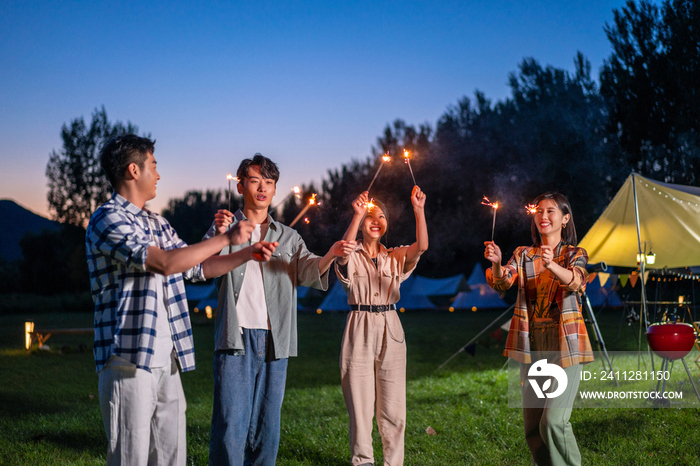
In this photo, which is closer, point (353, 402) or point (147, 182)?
point (147, 182)

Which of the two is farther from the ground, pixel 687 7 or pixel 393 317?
pixel 687 7

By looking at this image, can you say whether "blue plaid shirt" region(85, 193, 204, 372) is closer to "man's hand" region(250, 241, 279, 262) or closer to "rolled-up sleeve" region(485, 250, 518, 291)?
"man's hand" region(250, 241, 279, 262)

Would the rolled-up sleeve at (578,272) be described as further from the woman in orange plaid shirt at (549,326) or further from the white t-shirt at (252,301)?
the white t-shirt at (252,301)

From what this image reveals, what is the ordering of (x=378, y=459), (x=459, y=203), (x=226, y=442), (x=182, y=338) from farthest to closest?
1. (x=459, y=203)
2. (x=378, y=459)
3. (x=226, y=442)
4. (x=182, y=338)

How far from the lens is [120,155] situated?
8.07 feet

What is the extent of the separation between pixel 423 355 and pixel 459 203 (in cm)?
1121

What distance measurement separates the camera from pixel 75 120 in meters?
31.5

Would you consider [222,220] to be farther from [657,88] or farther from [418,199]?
[657,88]

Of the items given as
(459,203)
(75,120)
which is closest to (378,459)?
(459,203)

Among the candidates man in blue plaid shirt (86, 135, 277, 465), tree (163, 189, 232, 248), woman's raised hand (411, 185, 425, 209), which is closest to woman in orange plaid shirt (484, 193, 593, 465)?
woman's raised hand (411, 185, 425, 209)

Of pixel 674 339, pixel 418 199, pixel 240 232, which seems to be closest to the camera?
pixel 240 232

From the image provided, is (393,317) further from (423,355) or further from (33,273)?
(33,273)

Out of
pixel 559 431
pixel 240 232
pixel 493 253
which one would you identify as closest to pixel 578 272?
pixel 493 253

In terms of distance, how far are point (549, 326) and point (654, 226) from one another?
16.3 ft
